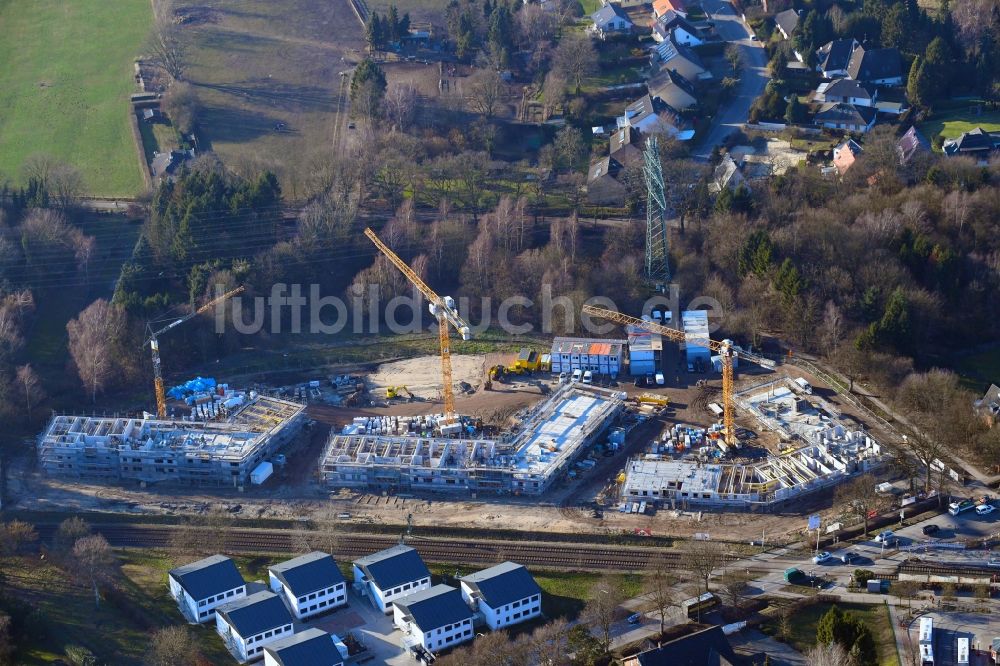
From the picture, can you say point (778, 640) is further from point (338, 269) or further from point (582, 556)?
point (338, 269)

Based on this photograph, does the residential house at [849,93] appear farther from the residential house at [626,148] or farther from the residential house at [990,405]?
the residential house at [990,405]

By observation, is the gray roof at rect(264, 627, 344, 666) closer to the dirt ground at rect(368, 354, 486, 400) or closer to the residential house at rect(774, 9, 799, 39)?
the dirt ground at rect(368, 354, 486, 400)

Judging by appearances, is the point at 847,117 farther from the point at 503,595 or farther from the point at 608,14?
the point at 503,595

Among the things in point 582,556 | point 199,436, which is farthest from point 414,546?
point 199,436

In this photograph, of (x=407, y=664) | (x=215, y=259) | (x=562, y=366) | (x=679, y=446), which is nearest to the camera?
(x=407, y=664)

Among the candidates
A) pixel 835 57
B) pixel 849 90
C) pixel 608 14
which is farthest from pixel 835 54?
pixel 608 14

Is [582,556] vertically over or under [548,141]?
under
